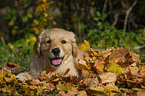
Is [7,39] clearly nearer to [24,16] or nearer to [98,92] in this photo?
[24,16]

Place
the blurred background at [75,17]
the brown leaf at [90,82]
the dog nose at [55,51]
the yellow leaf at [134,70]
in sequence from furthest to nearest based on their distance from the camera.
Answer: the blurred background at [75,17] < the yellow leaf at [134,70] < the dog nose at [55,51] < the brown leaf at [90,82]

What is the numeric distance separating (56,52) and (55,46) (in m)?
0.11

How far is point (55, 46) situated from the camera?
2.92 meters

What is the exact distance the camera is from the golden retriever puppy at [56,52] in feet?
9.64

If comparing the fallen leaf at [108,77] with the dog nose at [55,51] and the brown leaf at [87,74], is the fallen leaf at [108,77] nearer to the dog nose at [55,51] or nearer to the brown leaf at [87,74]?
the brown leaf at [87,74]

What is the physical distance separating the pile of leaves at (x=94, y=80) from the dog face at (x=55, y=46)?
0.66 ft

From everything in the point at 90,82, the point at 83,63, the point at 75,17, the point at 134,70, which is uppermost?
the point at 75,17

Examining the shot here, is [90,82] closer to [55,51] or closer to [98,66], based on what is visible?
[98,66]

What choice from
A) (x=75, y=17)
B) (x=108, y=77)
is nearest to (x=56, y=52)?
(x=108, y=77)

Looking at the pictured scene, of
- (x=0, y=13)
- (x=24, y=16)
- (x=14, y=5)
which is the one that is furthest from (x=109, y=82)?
(x=0, y=13)

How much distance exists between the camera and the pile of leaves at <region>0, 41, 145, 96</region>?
8.50 feet

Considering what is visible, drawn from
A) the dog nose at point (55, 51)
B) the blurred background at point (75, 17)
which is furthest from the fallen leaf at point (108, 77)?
the blurred background at point (75, 17)

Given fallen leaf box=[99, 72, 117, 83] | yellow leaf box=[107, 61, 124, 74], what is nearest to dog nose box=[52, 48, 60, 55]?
fallen leaf box=[99, 72, 117, 83]

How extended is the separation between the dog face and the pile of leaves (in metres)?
0.20
